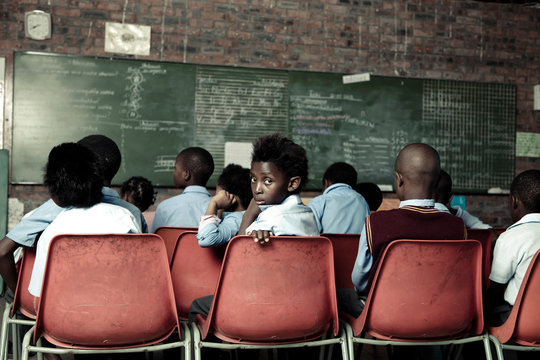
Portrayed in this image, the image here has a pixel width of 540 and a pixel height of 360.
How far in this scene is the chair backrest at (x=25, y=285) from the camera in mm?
1875

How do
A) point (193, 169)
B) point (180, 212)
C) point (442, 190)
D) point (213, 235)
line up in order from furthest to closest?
point (442, 190) < point (193, 169) < point (180, 212) < point (213, 235)

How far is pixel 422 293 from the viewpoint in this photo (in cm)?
172

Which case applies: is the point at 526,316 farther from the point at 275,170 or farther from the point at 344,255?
the point at 275,170

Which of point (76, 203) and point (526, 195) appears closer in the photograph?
point (76, 203)

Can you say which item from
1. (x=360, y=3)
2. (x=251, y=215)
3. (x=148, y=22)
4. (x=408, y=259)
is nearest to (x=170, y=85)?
(x=148, y=22)

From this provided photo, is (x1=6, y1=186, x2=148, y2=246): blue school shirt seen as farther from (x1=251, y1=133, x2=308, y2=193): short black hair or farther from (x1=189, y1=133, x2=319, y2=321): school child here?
(x1=251, y1=133, x2=308, y2=193): short black hair

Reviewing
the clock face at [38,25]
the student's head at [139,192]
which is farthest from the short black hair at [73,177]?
the clock face at [38,25]

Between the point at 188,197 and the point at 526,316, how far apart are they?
1.72 metres

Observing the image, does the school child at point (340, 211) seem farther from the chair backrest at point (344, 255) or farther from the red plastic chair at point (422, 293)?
the red plastic chair at point (422, 293)

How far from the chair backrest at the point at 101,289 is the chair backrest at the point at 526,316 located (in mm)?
1153

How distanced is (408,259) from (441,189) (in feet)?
5.70

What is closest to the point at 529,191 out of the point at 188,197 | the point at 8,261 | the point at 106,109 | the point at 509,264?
the point at 509,264

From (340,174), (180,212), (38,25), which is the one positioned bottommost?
(180,212)

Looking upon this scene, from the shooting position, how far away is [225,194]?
2510 mm
